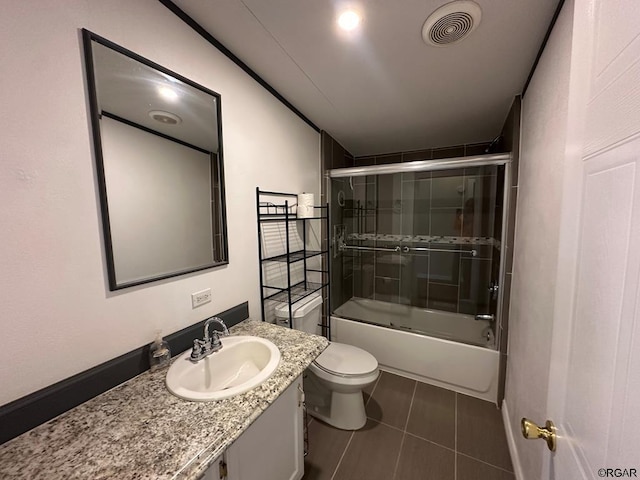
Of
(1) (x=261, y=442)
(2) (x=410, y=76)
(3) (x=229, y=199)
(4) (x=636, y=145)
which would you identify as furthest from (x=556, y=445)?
(2) (x=410, y=76)

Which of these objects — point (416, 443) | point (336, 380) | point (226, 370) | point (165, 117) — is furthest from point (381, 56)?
point (416, 443)

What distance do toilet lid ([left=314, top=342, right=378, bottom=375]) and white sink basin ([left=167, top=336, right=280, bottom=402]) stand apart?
632 millimetres

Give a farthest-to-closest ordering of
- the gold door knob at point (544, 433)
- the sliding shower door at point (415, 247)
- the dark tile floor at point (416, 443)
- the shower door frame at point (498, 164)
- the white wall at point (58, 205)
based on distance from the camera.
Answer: the sliding shower door at point (415, 247) < the shower door frame at point (498, 164) < the dark tile floor at point (416, 443) < the white wall at point (58, 205) < the gold door knob at point (544, 433)

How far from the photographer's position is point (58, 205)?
784 mm

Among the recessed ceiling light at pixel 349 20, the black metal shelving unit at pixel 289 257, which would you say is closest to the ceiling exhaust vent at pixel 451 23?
the recessed ceiling light at pixel 349 20

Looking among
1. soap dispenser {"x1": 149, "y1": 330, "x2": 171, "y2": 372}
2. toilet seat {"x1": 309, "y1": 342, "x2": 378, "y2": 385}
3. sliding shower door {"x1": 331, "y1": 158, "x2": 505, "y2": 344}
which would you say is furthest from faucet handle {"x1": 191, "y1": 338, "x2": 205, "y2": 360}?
sliding shower door {"x1": 331, "y1": 158, "x2": 505, "y2": 344}

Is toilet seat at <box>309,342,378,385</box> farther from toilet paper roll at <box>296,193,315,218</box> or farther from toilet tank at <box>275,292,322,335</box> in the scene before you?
toilet paper roll at <box>296,193,315,218</box>

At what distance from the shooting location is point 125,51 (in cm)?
93

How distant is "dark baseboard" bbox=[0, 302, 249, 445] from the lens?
0.70 metres

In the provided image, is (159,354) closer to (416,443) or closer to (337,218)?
(416,443)

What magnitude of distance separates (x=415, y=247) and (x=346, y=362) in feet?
5.20

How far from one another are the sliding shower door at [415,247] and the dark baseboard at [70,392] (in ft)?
6.09

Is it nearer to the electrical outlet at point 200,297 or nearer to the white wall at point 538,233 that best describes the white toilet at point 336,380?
the electrical outlet at point 200,297

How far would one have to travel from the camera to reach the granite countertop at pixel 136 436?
616mm
